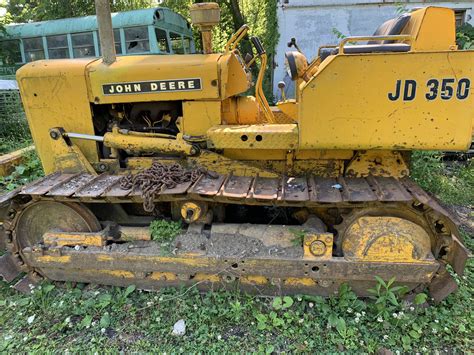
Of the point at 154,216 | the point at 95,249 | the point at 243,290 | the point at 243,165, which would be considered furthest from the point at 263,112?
the point at 95,249

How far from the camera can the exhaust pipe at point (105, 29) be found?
313 cm

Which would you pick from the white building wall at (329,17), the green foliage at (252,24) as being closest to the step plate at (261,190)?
the white building wall at (329,17)

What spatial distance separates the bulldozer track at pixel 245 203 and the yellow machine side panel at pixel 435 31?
1.02m

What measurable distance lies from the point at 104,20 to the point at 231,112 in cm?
133

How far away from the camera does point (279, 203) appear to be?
2762 mm

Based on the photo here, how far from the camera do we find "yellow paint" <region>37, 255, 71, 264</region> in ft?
10.3

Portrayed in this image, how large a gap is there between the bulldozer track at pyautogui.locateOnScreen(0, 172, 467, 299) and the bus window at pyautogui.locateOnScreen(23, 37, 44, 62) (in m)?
8.68

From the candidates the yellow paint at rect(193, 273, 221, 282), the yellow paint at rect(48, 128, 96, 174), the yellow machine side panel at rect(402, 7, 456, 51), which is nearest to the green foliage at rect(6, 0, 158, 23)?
the yellow paint at rect(48, 128, 96, 174)

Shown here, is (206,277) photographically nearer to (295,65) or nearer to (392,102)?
(392,102)

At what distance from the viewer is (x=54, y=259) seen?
10.3 feet

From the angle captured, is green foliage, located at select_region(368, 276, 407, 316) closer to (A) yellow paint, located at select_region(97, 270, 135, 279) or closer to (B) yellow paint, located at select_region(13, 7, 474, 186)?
(B) yellow paint, located at select_region(13, 7, 474, 186)

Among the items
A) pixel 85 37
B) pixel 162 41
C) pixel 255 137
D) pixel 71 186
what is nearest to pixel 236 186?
pixel 255 137

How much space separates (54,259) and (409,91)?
309 centimetres

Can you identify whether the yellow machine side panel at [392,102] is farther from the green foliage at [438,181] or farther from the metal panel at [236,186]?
the green foliage at [438,181]
